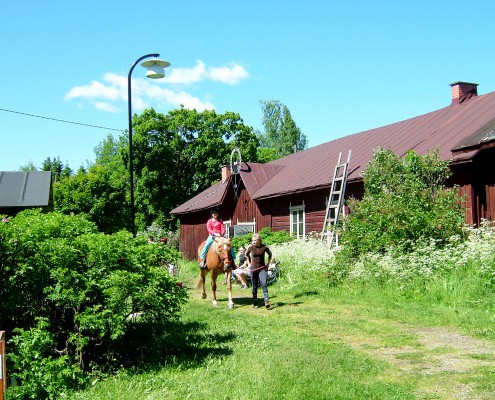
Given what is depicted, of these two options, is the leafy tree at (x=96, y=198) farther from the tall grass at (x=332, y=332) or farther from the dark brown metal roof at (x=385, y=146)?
the tall grass at (x=332, y=332)

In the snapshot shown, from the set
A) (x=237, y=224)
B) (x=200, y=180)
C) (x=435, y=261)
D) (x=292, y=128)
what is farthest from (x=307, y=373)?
(x=292, y=128)

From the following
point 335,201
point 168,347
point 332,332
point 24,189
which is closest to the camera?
point 168,347

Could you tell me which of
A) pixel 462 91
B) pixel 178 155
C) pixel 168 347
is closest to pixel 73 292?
pixel 168 347

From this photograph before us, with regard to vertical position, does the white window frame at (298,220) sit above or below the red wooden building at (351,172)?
below

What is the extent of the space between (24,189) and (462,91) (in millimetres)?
18165

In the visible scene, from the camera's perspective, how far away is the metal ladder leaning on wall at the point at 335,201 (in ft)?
65.9

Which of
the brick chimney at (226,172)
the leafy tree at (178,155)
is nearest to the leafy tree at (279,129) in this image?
the leafy tree at (178,155)

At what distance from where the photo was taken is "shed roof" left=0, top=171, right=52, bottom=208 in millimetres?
21750

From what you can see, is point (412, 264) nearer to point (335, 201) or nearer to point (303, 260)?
point (303, 260)

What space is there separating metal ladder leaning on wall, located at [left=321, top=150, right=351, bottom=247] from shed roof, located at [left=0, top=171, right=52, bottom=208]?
35.1 feet

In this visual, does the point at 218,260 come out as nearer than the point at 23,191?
Yes

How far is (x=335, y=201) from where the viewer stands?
72.5 ft

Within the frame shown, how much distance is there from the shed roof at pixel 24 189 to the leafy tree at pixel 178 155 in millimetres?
24779

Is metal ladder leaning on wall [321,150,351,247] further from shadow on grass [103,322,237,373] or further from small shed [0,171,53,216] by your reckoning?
small shed [0,171,53,216]
